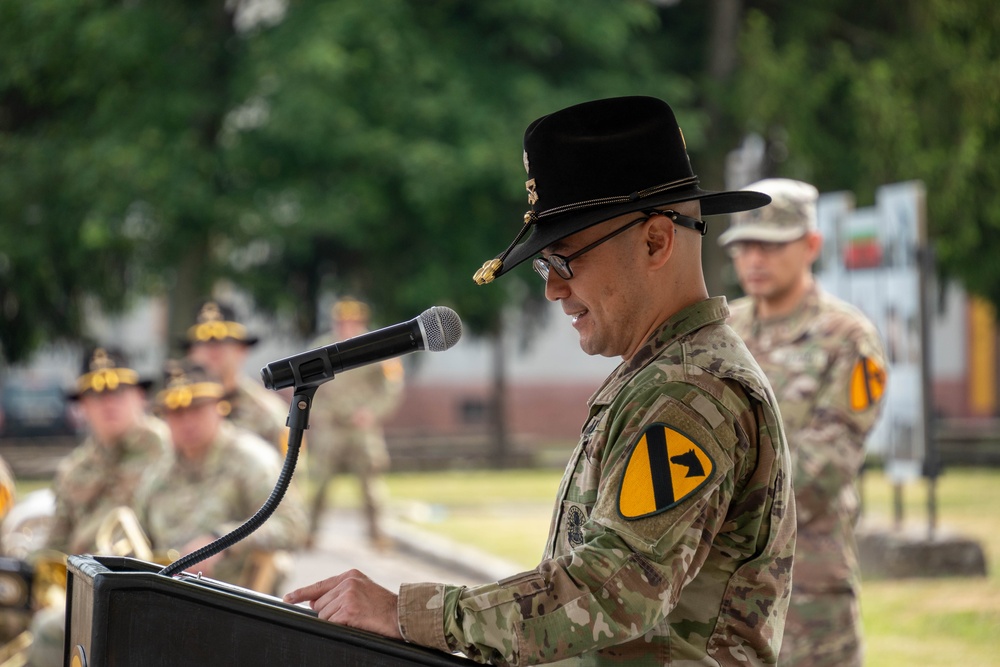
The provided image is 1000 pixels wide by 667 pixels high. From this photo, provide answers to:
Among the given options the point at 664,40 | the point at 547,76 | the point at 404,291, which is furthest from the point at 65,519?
the point at 664,40

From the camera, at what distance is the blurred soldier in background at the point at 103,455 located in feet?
21.6

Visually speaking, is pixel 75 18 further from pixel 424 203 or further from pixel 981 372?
pixel 981 372

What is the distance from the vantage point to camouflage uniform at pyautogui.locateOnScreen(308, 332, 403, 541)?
1311cm

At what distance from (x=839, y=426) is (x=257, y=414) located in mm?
4330

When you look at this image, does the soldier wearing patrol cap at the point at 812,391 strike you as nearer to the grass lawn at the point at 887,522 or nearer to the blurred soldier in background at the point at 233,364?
the grass lawn at the point at 887,522

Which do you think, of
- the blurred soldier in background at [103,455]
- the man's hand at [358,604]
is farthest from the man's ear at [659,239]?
the blurred soldier in background at [103,455]

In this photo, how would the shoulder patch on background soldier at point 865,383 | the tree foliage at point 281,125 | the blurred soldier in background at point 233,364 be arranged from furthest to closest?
the tree foliage at point 281,125 → the blurred soldier in background at point 233,364 → the shoulder patch on background soldier at point 865,383

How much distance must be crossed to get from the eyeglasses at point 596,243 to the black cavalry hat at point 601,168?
32mm

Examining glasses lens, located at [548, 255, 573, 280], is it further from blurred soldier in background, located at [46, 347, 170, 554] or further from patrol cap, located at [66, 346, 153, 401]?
patrol cap, located at [66, 346, 153, 401]

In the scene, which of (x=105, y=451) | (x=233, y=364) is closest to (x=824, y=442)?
(x=105, y=451)

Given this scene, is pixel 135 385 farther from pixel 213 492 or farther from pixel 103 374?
pixel 213 492

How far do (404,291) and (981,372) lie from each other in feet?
62.9

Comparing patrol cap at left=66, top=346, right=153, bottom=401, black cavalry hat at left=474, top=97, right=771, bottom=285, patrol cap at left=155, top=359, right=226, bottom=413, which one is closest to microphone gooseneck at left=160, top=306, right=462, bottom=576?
black cavalry hat at left=474, top=97, right=771, bottom=285

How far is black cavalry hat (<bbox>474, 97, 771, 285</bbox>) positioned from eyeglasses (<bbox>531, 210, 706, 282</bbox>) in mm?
32
